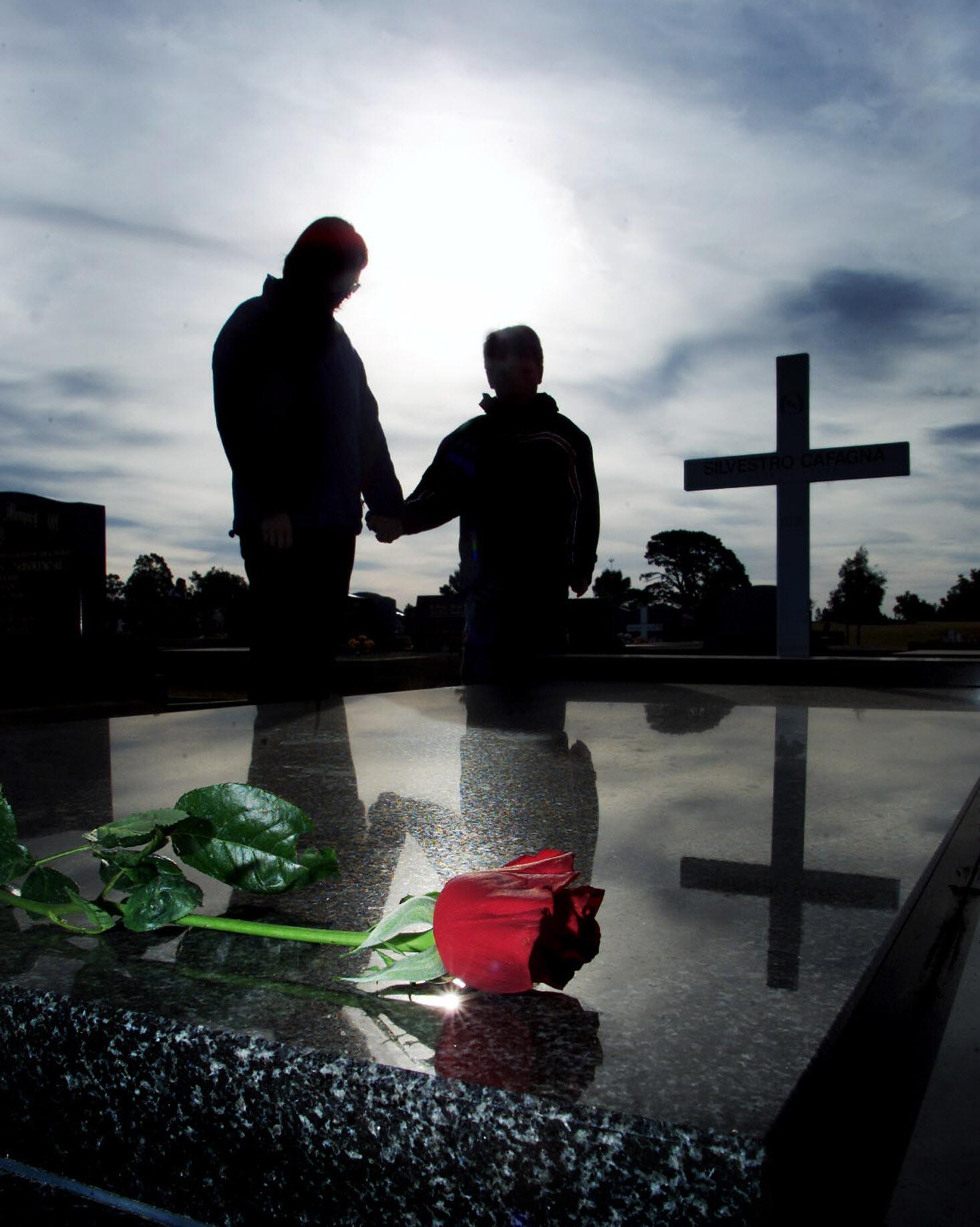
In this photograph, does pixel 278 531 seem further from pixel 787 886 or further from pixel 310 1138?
pixel 310 1138

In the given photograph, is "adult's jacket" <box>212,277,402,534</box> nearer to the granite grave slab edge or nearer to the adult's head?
the adult's head

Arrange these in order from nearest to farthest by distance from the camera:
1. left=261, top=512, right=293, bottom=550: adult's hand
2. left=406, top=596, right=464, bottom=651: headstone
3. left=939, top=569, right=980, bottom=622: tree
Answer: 1. left=261, top=512, right=293, bottom=550: adult's hand
2. left=406, top=596, right=464, bottom=651: headstone
3. left=939, top=569, right=980, bottom=622: tree

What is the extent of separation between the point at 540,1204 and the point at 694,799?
42.9 inches

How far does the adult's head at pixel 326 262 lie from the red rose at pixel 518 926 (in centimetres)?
324

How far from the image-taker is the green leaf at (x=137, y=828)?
2.52ft

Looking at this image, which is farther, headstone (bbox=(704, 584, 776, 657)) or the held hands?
headstone (bbox=(704, 584, 776, 657))

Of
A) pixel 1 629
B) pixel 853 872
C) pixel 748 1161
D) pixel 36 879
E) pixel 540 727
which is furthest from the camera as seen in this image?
pixel 1 629

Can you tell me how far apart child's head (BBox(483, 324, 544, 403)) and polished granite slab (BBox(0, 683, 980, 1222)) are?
2.29m

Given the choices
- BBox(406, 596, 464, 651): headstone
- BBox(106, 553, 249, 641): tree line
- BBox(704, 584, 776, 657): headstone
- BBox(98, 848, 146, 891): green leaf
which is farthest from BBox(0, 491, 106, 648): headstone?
BBox(406, 596, 464, 651): headstone

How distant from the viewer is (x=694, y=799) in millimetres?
1602

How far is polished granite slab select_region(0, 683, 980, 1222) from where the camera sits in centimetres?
57

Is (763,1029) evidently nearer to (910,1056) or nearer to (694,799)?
(910,1056)

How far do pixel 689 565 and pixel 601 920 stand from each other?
9212 cm

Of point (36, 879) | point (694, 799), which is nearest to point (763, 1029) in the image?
point (36, 879)
